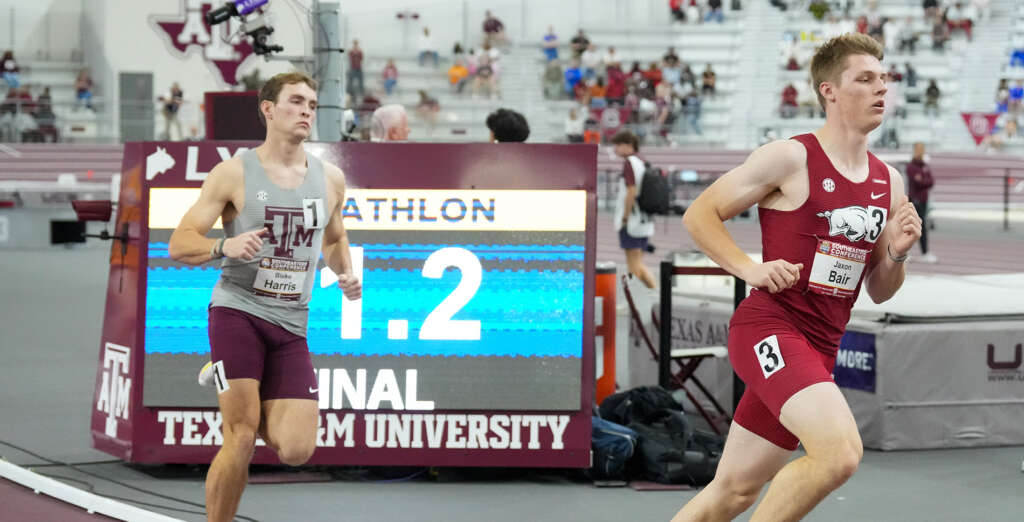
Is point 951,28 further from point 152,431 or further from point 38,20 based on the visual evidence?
point 152,431

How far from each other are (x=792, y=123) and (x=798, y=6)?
5.81 meters

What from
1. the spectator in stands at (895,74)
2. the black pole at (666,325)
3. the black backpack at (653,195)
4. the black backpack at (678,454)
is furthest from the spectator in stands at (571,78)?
the black backpack at (678,454)

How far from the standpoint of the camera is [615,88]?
111 feet

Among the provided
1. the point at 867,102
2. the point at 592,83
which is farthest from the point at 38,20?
the point at 867,102

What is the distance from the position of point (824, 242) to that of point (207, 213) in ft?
7.23

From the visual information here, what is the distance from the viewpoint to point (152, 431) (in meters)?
6.61

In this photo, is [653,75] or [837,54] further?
[653,75]

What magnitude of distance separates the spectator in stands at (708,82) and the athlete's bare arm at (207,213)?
30779mm

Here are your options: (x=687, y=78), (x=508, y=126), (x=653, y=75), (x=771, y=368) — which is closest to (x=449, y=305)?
(x=508, y=126)

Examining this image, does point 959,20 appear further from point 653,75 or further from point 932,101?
point 653,75

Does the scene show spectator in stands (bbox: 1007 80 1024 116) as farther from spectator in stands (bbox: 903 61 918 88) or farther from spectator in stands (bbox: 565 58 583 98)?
spectator in stands (bbox: 565 58 583 98)

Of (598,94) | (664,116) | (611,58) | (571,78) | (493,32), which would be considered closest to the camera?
(664,116)

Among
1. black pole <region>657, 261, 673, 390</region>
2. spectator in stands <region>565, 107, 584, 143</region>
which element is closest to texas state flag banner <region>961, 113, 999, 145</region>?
spectator in stands <region>565, 107, 584, 143</region>

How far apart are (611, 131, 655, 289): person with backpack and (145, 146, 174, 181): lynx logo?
672 centimetres
